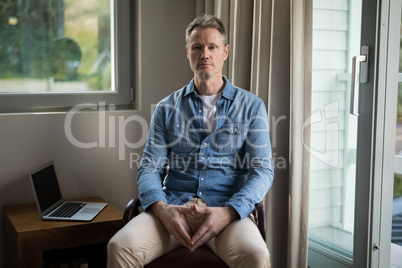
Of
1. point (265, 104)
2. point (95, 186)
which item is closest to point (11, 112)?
point (95, 186)

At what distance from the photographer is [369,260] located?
1992 millimetres

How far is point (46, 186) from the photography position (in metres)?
2.43

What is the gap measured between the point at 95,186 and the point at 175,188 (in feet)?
2.71

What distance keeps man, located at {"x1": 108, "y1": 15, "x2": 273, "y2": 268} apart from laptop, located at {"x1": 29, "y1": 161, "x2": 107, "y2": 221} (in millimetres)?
469

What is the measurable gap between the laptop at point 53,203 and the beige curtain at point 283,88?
0.95 metres

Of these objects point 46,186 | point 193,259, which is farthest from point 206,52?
point 46,186

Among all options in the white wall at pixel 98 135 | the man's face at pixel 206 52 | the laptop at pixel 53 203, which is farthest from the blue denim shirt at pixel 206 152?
the white wall at pixel 98 135

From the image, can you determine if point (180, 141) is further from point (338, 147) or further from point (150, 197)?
point (338, 147)

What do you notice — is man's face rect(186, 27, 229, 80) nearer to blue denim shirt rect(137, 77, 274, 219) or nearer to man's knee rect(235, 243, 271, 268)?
blue denim shirt rect(137, 77, 274, 219)

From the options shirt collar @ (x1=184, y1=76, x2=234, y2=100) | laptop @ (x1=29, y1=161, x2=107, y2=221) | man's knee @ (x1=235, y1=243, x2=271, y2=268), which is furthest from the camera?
laptop @ (x1=29, y1=161, x2=107, y2=221)

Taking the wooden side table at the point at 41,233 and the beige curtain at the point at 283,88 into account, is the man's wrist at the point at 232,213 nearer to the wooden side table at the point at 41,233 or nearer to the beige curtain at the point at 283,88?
the beige curtain at the point at 283,88

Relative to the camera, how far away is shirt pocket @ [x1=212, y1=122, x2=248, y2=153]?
2121mm

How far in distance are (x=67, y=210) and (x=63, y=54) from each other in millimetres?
931

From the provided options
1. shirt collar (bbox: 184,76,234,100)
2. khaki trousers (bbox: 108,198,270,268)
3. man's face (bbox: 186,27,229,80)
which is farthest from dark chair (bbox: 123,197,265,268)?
man's face (bbox: 186,27,229,80)
